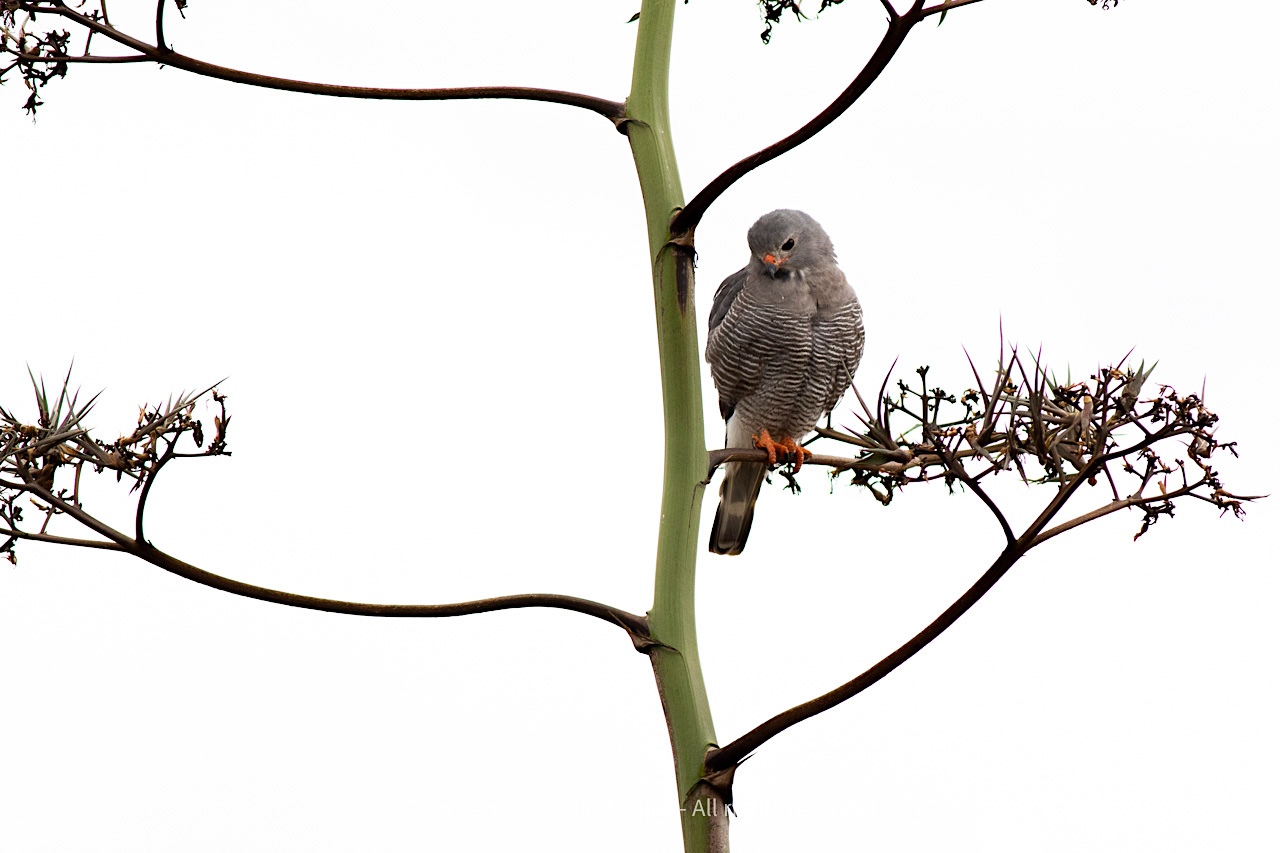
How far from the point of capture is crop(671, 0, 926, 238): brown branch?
193cm

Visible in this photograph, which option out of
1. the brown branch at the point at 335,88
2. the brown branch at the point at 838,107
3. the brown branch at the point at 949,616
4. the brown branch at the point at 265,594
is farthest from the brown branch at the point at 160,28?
the brown branch at the point at 949,616

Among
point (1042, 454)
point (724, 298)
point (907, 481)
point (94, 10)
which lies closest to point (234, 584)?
point (94, 10)

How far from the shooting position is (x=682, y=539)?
2.23 metres

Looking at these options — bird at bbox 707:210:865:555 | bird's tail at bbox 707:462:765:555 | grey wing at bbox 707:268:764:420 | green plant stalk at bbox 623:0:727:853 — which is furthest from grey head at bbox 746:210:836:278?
green plant stalk at bbox 623:0:727:853

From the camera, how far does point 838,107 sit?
1.96m

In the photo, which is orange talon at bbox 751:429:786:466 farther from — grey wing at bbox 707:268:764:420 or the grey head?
the grey head

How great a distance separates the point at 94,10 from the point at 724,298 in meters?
1.66

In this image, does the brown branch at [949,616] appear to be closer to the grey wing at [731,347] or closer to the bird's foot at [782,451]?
the bird's foot at [782,451]

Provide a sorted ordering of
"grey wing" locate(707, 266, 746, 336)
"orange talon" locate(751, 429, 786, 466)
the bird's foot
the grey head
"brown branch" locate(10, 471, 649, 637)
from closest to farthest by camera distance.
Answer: "brown branch" locate(10, 471, 649, 637), the bird's foot, "orange talon" locate(751, 429, 786, 466), the grey head, "grey wing" locate(707, 266, 746, 336)

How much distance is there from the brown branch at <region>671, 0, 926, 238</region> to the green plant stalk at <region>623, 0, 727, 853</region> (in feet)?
0.52

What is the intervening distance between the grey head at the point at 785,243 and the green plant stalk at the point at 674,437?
871mm

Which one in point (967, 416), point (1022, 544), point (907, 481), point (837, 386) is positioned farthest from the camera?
point (837, 386)

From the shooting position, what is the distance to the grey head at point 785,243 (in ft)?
10.1

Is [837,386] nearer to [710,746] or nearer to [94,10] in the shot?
[710,746]
